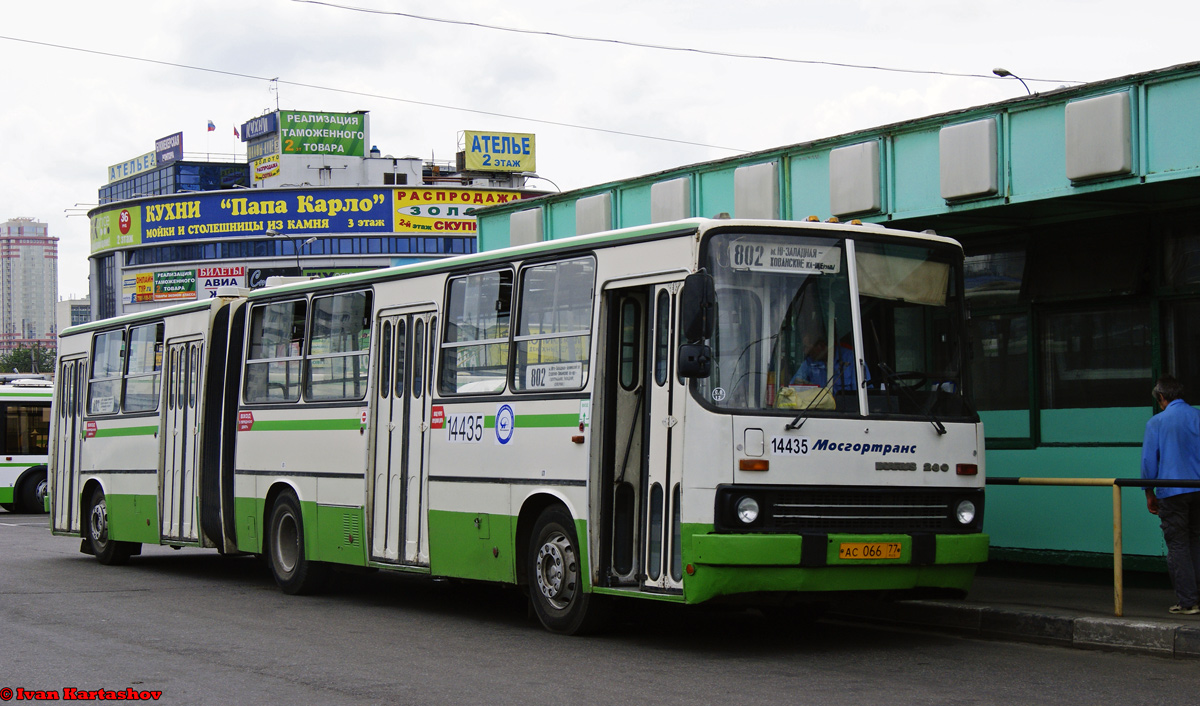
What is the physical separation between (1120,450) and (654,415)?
518 centimetres

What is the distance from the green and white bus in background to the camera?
3222 centimetres

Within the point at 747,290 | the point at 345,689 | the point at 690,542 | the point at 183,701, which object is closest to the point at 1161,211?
the point at 747,290

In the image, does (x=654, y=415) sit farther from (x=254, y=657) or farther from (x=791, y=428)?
(x=254, y=657)

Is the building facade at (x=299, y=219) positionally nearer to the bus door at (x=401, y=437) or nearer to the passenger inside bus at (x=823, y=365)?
the bus door at (x=401, y=437)

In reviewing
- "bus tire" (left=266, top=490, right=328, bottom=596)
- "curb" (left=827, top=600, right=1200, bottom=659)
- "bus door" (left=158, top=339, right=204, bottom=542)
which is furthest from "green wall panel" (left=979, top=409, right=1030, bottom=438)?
"bus door" (left=158, top=339, right=204, bottom=542)

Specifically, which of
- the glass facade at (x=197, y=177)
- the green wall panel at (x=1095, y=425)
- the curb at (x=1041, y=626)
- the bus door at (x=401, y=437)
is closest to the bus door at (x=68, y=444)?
the bus door at (x=401, y=437)

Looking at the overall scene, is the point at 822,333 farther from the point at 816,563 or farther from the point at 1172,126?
the point at 1172,126

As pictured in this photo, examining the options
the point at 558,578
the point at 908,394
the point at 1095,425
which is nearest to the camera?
the point at 908,394

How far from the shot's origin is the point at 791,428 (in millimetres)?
9461

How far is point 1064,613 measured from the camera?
34.5 feet

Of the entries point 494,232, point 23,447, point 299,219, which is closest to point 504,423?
point 494,232

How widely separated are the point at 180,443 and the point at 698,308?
918cm

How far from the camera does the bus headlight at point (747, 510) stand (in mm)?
9320

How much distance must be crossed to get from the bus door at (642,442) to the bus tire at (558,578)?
360 millimetres
